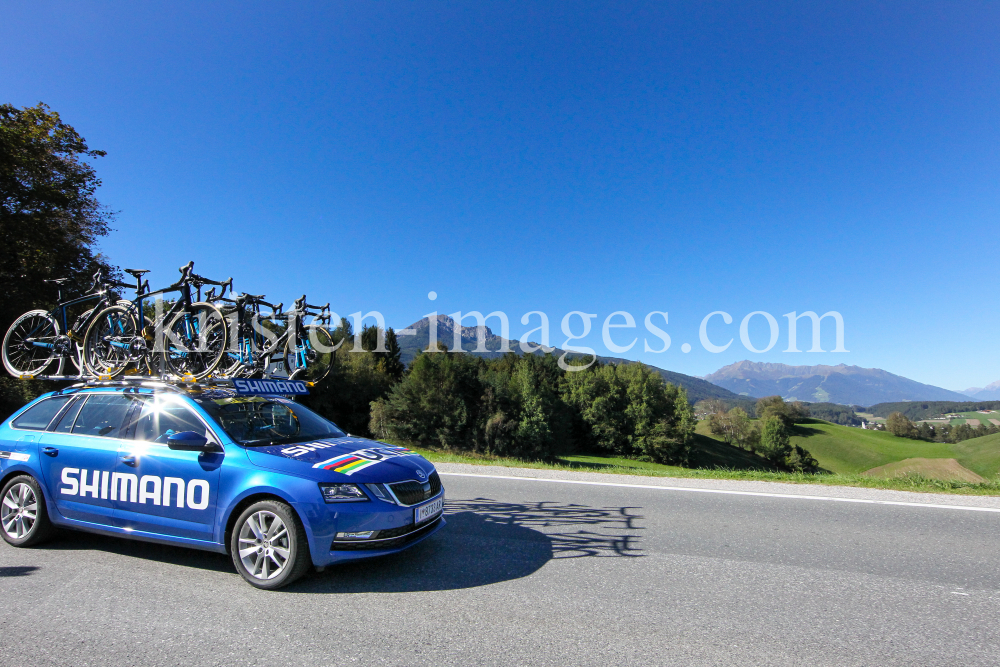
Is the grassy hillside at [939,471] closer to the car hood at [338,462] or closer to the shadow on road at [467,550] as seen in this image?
the shadow on road at [467,550]

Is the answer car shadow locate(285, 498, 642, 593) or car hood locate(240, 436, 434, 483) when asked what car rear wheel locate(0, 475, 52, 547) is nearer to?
car hood locate(240, 436, 434, 483)

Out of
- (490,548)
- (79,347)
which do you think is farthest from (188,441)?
(79,347)

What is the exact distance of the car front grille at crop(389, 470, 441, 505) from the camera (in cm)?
435

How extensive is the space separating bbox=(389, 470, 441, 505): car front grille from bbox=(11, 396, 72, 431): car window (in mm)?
4131

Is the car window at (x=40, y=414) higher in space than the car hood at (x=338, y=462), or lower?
higher

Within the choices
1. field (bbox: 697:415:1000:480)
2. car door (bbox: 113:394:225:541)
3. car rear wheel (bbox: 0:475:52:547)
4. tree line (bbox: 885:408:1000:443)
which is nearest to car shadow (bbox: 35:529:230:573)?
car rear wheel (bbox: 0:475:52:547)

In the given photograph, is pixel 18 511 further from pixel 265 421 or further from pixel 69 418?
pixel 265 421

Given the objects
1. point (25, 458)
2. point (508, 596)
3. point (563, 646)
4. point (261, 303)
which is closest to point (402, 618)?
point (508, 596)

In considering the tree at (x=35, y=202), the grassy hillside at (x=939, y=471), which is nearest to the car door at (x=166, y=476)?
the grassy hillside at (x=939, y=471)

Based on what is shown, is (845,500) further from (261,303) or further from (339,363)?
(339,363)

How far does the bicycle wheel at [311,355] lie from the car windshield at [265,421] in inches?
61.6

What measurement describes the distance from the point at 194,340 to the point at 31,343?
3988mm

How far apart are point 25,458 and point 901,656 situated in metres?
7.85

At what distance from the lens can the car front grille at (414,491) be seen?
171 inches
